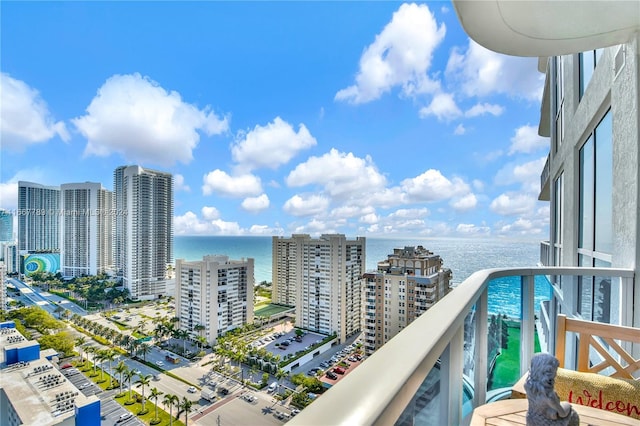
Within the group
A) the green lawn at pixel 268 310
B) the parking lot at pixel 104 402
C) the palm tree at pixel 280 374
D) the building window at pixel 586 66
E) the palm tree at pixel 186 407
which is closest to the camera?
the building window at pixel 586 66

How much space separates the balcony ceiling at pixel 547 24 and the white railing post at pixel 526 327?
139cm

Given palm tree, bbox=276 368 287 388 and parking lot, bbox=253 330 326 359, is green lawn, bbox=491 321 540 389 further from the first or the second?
parking lot, bbox=253 330 326 359

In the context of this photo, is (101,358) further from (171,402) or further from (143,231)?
(143,231)

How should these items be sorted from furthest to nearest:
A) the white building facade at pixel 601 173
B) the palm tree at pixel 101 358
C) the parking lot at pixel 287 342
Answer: the parking lot at pixel 287 342 < the palm tree at pixel 101 358 < the white building facade at pixel 601 173

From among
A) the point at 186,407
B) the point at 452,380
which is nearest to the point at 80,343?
the point at 186,407

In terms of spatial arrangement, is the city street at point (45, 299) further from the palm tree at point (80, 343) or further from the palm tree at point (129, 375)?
the palm tree at point (129, 375)

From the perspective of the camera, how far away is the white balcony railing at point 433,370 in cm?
33

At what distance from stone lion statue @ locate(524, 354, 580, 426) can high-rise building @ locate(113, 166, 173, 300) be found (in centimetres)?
3719

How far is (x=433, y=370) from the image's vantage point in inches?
23.8

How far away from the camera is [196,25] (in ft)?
90.5

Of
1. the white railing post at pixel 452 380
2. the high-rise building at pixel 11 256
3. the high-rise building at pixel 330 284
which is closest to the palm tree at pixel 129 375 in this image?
the high-rise building at pixel 330 284

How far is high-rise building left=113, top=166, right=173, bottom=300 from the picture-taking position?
106 ft

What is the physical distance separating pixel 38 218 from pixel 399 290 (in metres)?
42.9

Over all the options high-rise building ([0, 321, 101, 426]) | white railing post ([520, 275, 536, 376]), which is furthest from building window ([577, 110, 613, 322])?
high-rise building ([0, 321, 101, 426])
